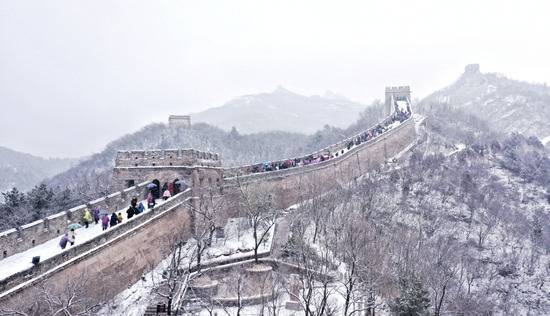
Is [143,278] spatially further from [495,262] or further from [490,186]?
[490,186]

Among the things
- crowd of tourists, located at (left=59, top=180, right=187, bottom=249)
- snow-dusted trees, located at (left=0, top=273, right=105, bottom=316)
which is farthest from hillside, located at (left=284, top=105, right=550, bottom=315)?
snow-dusted trees, located at (left=0, top=273, right=105, bottom=316)

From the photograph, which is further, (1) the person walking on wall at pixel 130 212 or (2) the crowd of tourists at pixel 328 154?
(2) the crowd of tourists at pixel 328 154

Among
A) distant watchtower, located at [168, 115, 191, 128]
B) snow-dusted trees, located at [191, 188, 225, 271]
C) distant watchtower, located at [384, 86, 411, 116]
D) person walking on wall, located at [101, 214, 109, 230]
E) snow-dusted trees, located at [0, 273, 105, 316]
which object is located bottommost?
snow-dusted trees, located at [0, 273, 105, 316]

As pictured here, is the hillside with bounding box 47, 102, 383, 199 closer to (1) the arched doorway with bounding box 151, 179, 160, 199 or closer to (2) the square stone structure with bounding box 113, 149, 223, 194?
(2) the square stone structure with bounding box 113, 149, 223, 194

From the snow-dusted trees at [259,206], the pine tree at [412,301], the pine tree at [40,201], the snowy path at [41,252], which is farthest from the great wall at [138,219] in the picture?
the pine tree at [40,201]

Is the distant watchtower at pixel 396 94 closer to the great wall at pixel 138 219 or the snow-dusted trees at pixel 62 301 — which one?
the great wall at pixel 138 219

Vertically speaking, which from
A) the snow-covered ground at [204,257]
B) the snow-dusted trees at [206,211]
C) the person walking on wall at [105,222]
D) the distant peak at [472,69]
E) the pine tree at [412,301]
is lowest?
the pine tree at [412,301]

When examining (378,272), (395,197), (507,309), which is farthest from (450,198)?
(378,272)

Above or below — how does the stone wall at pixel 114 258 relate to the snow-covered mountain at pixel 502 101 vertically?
below

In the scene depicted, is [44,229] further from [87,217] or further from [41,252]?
[87,217]
